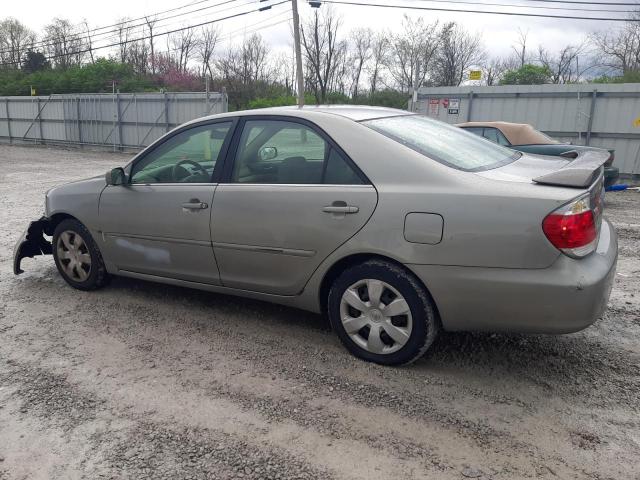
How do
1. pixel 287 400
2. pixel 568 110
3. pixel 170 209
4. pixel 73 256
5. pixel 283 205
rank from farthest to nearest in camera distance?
pixel 568 110, pixel 73 256, pixel 170 209, pixel 283 205, pixel 287 400

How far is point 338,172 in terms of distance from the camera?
335 cm

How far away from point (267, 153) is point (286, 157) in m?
0.16

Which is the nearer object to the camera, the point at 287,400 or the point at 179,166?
the point at 287,400

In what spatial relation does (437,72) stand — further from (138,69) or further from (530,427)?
(530,427)

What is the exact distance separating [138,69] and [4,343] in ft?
168

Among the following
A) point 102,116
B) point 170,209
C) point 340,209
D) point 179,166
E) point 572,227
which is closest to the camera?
point 572,227

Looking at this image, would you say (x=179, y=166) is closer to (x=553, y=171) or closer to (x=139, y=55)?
(x=553, y=171)

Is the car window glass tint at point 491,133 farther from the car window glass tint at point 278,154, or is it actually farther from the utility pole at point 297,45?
the utility pole at point 297,45

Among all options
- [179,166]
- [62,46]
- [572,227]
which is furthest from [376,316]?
[62,46]

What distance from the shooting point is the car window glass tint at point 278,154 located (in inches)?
137

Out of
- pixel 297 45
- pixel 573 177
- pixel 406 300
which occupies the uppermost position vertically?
pixel 297 45

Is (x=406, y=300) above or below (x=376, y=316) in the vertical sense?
above

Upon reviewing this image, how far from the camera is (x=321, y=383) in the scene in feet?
10.4

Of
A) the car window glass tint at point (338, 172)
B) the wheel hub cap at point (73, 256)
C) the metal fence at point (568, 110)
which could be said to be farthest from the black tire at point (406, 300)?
the metal fence at point (568, 110)
